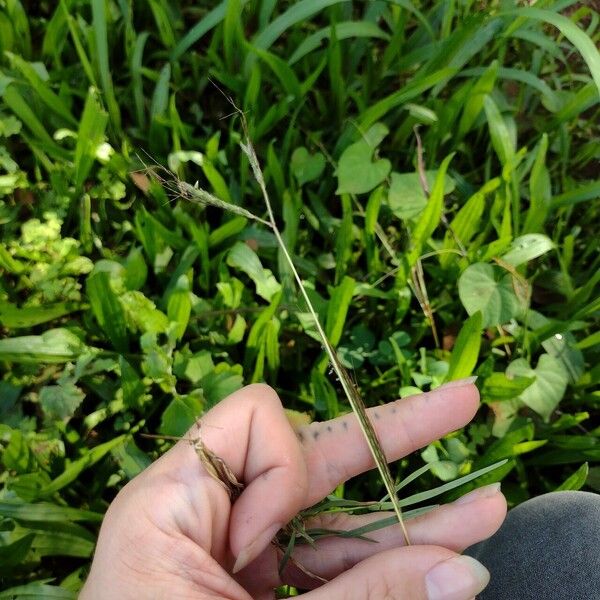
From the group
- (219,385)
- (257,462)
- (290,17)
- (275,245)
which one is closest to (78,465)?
(219,385)

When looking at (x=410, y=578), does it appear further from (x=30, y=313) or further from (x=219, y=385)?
(x=30, y=313)

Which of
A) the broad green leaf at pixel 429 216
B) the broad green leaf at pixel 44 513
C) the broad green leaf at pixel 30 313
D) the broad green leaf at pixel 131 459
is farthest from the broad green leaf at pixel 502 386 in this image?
the broad green leaf at pixel 30 313

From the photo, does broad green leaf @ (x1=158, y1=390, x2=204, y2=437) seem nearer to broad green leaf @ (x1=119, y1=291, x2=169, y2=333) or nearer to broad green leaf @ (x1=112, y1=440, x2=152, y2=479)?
broad green leaf @ (x1=112, y1=440, x2=152, y2=479)

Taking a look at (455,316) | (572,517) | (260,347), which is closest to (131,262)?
(260,347)

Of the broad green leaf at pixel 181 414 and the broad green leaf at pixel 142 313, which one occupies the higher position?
the broad green leaf at pixel 142 313

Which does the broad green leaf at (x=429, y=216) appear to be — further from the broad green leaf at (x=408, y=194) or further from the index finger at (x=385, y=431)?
the index finger at (x=385, y=431)

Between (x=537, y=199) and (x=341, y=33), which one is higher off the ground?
(x=341, y=33)
